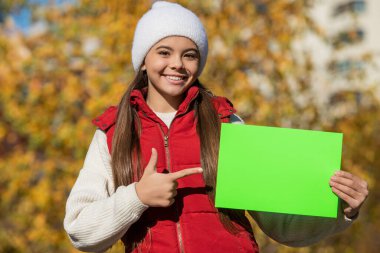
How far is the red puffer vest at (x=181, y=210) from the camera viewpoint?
2027 millimetres

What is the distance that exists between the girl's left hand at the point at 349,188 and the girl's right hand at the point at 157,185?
397 mm

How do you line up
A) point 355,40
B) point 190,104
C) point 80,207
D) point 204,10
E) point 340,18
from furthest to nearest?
1. point 340,18
2. point 355,40
3. point 204,10
4. point 190,104
5. point 80,207

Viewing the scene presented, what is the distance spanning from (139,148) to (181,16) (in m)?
0.48

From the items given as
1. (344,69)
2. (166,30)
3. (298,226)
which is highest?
(344,69)

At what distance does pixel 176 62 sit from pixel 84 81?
3.51 metres

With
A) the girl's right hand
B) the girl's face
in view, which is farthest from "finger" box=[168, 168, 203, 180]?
the girl's face

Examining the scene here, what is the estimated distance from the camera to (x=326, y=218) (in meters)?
2.17

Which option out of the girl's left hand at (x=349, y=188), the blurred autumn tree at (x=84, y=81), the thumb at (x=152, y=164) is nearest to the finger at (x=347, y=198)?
the girl's left hand at (x=349, y=188)

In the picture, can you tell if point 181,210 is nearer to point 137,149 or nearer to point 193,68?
point 137,149

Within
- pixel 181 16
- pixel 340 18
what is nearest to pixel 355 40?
pixel 181 16

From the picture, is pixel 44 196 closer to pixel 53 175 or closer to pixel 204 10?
pixel 53 175

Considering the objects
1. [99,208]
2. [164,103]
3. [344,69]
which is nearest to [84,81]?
[344,69]

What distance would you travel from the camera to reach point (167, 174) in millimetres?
1945

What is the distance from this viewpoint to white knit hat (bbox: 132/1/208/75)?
225 centimetres
